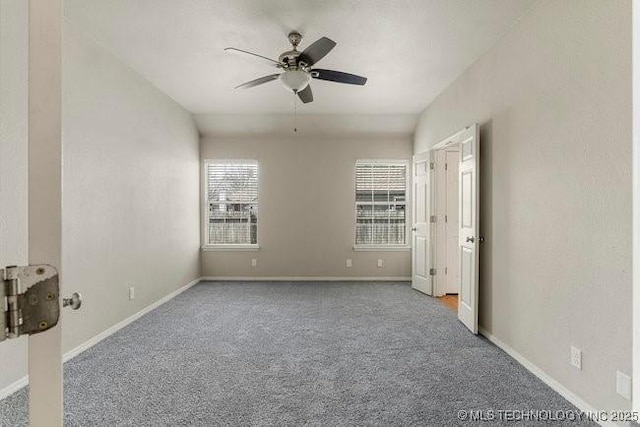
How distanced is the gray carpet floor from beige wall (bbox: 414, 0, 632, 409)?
381mm

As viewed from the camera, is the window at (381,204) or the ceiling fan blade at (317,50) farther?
the window at (381,204)

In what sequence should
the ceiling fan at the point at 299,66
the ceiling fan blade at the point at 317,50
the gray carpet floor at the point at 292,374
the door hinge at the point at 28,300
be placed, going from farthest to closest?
the ceiling fan at the point at 299,66
the ceiling fan blade at the point at 317,50
the gray carpet floor at the point at 292,374
the door hinge at the point at 28,300

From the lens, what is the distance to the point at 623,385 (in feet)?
5.59

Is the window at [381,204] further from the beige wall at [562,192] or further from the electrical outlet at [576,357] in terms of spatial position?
the electrical outlet at [576,357]

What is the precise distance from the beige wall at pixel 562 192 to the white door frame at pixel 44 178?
2.32 m

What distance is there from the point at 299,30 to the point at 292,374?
2759mm

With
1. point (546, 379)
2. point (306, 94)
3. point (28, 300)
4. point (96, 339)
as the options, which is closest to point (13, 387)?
point (96, 339)

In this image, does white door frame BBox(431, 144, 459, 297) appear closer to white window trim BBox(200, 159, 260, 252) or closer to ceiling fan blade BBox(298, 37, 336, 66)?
ceiling fan blade BBox(298, 37, 336, 66)

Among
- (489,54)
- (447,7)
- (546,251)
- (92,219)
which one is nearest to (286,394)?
(546,251)

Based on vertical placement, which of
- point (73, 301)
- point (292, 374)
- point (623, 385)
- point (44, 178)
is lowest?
point (292, 374)

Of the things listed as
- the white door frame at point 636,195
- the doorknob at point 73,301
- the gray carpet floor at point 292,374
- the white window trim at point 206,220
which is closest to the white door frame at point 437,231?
the gray carpet floor at point 292,374

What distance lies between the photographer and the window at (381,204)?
18.8ft

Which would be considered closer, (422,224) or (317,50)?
(317,50)

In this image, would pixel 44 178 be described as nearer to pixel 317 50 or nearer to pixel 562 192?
pixel 317 50
